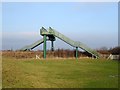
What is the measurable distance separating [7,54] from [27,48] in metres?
5.05

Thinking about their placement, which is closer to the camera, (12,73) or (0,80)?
(0,80)

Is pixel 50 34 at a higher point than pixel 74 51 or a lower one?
higher

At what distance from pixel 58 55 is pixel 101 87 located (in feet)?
106

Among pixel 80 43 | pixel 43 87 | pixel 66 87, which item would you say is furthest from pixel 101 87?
pixel 80 43

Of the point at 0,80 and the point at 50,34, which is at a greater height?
the point at 50,34

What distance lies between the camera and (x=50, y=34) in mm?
43688

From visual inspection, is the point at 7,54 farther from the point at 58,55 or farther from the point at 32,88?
the point at 32,88

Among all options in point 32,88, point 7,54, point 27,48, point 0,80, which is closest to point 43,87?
point 32,88

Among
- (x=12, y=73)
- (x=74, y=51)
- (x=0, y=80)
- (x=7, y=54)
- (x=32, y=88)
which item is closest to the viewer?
(x=32, y=88)

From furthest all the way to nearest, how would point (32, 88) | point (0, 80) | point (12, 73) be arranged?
point (12, 73)
point (0, 80)
point (32, 88)

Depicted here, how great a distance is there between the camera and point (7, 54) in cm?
4269

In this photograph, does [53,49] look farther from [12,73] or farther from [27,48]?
[12,73]

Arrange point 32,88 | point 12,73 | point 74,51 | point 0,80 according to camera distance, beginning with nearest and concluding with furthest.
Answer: point 32,88 < point 0,80 < point 12,73 < point 74,51

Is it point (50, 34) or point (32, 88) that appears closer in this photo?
point (32, 88)
